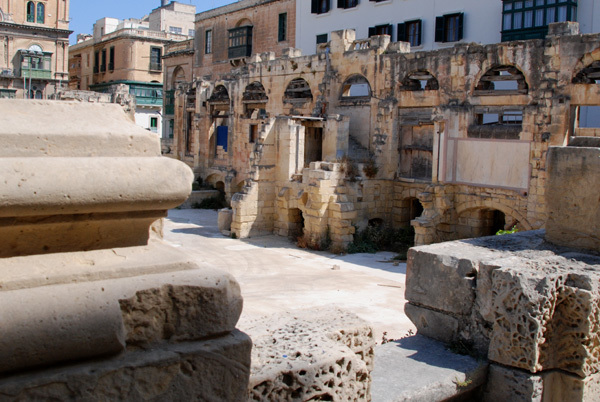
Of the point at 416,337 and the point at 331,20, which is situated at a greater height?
the point at 331,20

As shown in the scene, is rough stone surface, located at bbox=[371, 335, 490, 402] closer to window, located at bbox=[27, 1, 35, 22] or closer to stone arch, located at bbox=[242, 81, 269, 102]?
stone arch, located at bbox=[242, 81, 269, 102]

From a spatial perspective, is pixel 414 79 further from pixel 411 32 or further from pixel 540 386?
pixel 540 386

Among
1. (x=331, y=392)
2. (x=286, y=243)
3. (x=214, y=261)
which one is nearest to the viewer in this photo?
(x=331, y=392)

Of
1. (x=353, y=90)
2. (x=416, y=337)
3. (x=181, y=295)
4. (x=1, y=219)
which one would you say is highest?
(x=353, y=90)

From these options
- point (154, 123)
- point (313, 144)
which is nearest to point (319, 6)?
point (313, 144)

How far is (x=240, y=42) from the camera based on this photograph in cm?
3638

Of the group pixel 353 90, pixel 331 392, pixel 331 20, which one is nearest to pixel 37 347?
pixel 331 392

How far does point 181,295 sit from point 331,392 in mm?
1161

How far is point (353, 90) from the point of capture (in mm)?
30203

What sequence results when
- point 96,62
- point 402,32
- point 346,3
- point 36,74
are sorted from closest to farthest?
point 402,32 < point 346,3 < point 36,74 < point 96,62

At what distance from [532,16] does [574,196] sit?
2092cm

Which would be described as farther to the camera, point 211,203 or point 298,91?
point 211,203

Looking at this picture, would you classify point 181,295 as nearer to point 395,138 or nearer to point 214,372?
point 214,372

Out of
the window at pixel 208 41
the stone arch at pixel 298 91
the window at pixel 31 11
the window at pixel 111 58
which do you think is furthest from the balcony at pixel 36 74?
the stone arch at pixel 298 91
